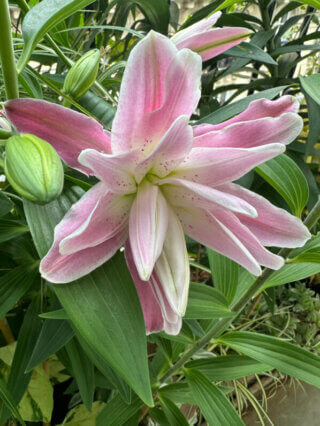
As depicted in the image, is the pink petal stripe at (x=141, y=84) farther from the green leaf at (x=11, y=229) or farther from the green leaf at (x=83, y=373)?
the green leaf at (x=83, y=373)

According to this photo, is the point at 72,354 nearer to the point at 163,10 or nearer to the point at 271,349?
the point at 271,349

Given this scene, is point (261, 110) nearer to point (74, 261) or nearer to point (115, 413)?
point (74, 261)

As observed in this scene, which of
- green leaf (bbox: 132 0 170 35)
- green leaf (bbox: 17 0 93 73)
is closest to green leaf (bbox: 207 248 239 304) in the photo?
green leaf (bbox: 17 0 93 73)

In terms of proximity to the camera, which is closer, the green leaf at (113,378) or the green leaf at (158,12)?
the green leaf at (113,378)

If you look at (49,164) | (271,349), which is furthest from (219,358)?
(49,164)

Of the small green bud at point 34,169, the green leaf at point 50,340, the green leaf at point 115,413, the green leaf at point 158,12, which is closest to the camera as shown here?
the small green bud at point 34,169

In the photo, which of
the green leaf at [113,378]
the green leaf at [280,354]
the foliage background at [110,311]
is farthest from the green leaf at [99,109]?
the green leaf at [280,354]
